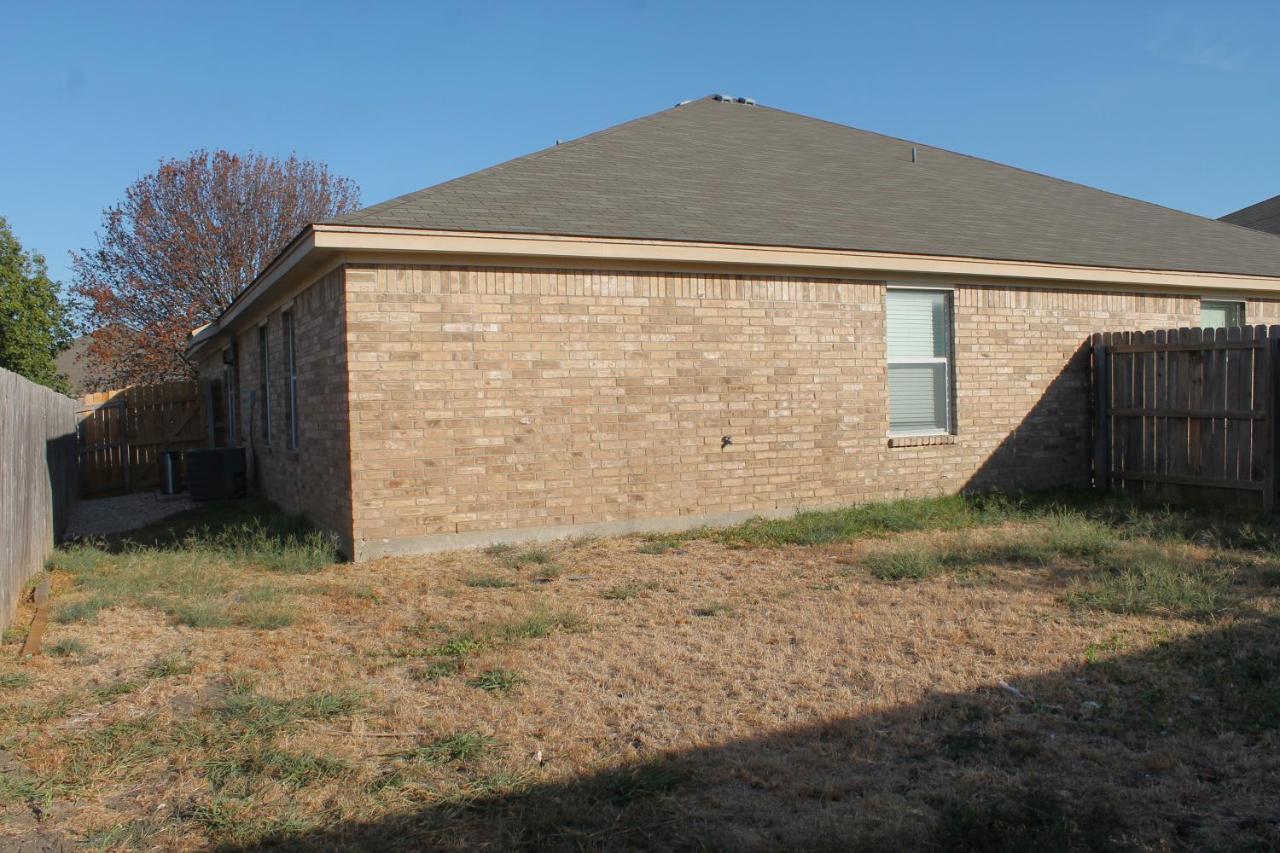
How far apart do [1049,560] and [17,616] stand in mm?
Result: 7909

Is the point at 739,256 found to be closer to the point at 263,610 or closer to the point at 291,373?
the point at 263,610

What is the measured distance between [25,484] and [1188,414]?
11.7 metres

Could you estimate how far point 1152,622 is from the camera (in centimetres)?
590

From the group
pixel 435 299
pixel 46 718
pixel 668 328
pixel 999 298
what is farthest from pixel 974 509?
pixel 46 718

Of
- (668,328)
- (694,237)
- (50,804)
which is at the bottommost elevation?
(50,804)

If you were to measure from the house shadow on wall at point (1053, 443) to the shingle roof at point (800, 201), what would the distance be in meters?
1.51

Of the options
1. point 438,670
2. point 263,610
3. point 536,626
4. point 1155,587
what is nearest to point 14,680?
point 263,610

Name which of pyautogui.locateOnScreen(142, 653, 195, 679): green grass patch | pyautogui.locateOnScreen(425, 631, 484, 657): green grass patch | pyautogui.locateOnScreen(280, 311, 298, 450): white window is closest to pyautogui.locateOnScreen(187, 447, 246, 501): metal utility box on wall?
pyautogui.locateOnScreen(280, 311, 298, 450): white window

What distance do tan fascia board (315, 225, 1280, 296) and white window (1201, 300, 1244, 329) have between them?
20.6 inches

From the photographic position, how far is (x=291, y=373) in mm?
11547

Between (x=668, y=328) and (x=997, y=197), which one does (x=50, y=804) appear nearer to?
(x=668, y=328)

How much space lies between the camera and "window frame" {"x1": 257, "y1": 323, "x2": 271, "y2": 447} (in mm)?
13016

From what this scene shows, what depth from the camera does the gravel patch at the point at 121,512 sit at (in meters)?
12.4

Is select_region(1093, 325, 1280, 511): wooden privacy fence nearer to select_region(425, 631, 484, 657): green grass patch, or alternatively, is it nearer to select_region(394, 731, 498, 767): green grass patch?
select_region(425, 631, 484, 657): green grass patch
